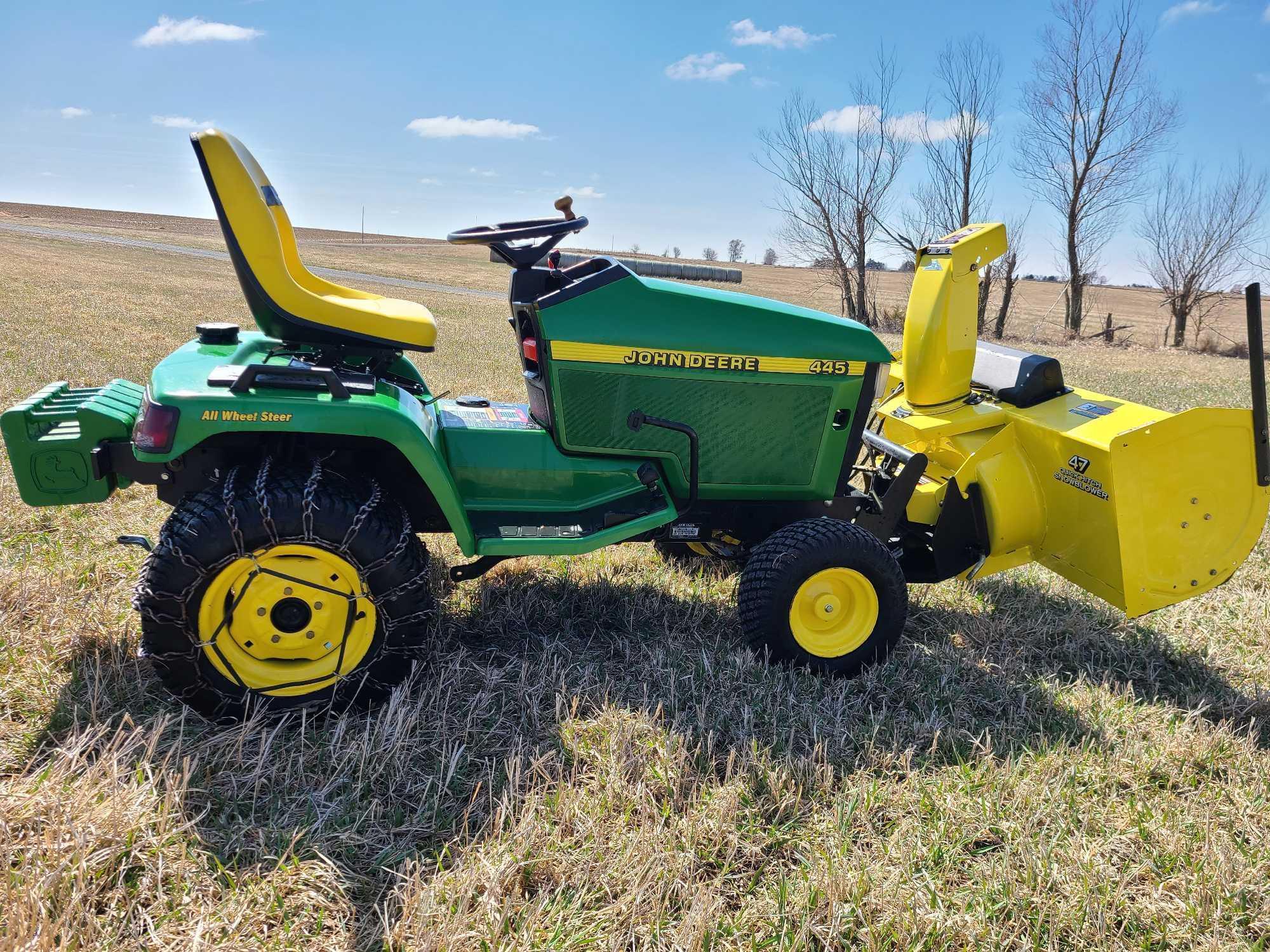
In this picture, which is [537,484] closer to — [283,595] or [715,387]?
[715,387]

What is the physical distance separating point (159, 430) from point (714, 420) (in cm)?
184

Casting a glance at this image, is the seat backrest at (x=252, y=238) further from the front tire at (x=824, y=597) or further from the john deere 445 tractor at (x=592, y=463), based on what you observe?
the front tire at (x=824, y=597)

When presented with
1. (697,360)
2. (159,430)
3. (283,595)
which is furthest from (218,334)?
(697,360)

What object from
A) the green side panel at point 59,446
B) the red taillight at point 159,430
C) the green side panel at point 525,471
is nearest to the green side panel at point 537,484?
the green side panel at point 525,471

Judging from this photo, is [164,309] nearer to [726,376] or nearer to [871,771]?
[726,376]

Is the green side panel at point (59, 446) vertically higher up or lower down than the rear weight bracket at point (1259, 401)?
lower down

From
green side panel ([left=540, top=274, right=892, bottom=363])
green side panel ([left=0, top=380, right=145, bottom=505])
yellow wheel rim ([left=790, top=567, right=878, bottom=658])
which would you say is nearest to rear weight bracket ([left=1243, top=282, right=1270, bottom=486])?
green side panel ([left=540, top=274, right=892, bottom=363])

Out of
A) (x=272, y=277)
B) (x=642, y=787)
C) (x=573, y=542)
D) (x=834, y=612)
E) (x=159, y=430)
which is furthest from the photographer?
(x=834, y=612)

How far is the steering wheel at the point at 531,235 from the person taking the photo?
9.86 ft

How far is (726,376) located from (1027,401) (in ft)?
4.94

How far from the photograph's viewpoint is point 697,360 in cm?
305

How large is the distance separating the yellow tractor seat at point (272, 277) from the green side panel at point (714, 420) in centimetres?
61

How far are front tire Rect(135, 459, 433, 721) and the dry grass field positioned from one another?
13cm

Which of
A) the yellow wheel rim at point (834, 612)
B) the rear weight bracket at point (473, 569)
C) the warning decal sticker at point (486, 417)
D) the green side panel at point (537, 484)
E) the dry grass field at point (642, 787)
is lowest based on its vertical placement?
the dry grass field at point (642, 787)
